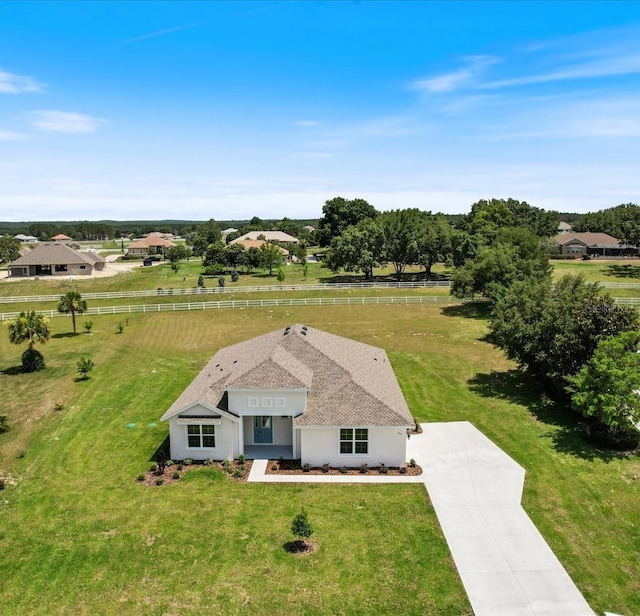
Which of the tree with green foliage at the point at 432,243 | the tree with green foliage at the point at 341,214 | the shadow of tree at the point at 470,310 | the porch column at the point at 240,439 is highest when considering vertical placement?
the tree with green foliage at the point at 341,214

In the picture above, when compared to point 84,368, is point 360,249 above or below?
above

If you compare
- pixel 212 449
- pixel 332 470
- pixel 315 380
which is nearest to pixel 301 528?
pixel 332 470

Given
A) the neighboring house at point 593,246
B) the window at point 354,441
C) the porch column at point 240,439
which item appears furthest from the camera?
the neighboring house at point 593,246

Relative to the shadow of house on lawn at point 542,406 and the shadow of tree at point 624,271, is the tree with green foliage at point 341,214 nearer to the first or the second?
the shadow of tree at point 624,271

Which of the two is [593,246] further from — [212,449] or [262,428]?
[212,449]

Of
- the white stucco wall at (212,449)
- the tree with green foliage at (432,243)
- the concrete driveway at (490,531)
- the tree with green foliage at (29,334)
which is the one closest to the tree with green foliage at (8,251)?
the tree with green foliage at (29,334)

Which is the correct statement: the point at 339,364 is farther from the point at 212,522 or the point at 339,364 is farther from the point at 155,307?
the point at 155,307
